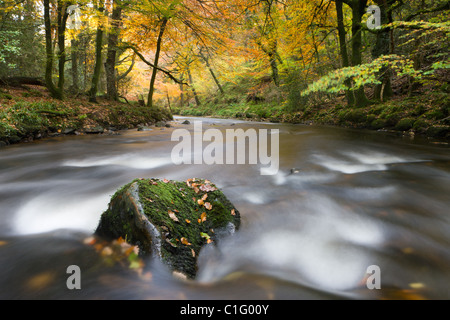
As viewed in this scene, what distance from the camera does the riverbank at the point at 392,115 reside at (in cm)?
671

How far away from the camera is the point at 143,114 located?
12.2m

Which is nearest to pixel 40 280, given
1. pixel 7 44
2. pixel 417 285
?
pixel 417 285

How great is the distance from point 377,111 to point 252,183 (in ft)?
25.6

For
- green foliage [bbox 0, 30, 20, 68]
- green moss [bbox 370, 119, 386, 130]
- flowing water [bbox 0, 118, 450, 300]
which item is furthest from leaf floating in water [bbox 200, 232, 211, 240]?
green moss [bbox 370, 119, 386, 130]

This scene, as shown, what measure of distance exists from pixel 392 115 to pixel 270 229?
8.01 metres

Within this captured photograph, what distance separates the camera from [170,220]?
2051 mm

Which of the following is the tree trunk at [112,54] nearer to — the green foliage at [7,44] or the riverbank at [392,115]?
the green foliage at [7,44]

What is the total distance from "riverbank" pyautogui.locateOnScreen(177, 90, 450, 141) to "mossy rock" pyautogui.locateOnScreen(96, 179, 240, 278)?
731cm

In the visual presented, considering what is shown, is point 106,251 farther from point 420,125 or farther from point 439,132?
point 420,125

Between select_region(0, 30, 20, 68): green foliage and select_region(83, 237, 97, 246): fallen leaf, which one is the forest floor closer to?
select_region(83, 237, 97, 246): fallen leaf

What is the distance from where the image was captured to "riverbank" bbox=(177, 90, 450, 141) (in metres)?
6.71
